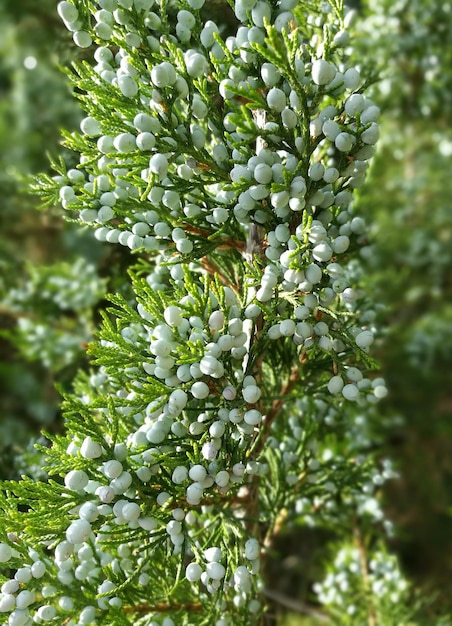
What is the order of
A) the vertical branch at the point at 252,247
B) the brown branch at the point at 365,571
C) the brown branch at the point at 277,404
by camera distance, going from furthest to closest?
1. the brown branch at the point at 365,571
2. the brown branch at the point at 277,404
3. the vertical branch at the point at 252,247

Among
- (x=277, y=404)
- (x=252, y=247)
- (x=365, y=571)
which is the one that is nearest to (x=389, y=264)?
(x=365, y=571)

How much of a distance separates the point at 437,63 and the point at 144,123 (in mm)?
1879

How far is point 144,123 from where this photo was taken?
2.28 ft

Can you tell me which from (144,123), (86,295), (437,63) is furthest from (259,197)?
(437,63)

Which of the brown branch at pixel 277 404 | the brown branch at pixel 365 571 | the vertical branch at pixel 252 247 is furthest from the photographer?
the brown branch at pixel 365 571

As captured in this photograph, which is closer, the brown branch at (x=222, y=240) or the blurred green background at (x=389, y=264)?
the brown branch at (x=222, y=240)

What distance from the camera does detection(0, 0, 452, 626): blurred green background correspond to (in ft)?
6.09

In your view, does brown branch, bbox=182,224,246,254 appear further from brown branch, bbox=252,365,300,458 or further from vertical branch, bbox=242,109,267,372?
brown branch, bbox=252,365,300,458

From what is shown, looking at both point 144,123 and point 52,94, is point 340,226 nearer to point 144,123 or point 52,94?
point 144,123

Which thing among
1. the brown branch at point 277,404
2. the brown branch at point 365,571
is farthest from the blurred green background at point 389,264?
the brown branch at point 277,404

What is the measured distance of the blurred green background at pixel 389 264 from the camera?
1.86 meters

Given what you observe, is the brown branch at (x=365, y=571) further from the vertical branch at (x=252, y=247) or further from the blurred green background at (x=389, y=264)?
the vertical branch at (x=252, y=247)

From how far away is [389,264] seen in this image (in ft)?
10.2

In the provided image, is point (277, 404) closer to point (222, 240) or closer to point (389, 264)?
point (222, 240)
